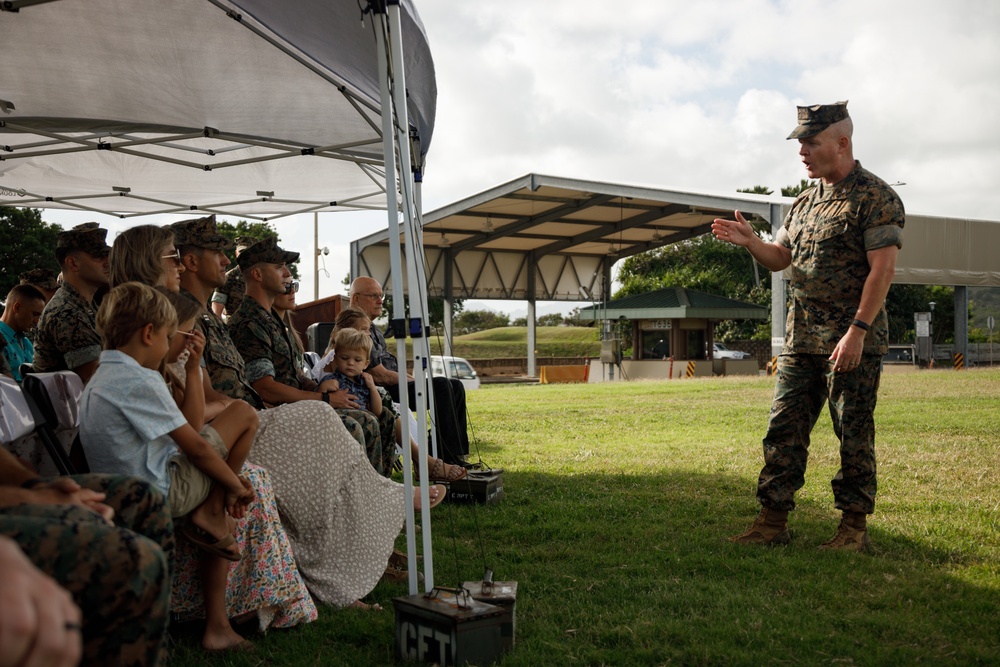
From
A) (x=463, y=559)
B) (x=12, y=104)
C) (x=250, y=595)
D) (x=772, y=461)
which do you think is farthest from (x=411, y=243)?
(x=12, y=104)

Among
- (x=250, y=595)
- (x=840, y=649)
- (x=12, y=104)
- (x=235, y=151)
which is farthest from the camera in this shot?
(x=235, y=151)

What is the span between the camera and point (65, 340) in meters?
4.20

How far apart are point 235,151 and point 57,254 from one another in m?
4.22

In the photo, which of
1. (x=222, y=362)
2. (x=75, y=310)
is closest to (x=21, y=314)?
(x=75, y=310)

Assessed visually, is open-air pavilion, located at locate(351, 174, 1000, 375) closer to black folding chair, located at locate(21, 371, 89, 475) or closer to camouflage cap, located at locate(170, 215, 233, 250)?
camouflage cap, located at locate(170, 215, 233, 250)

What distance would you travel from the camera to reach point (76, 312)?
4.32 meters

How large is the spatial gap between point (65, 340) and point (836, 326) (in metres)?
3.90

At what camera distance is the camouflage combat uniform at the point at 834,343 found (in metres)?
4.66

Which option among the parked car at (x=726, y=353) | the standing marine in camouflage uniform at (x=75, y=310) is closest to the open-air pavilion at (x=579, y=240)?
the parked car at (x=726, y=353)

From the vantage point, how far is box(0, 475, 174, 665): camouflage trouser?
1.74m

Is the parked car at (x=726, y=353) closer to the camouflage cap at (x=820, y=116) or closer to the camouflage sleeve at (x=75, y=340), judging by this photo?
the camouflage cap at (x=820, y=116)

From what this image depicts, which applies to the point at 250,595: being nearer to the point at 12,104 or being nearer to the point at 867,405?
the point at 867,405

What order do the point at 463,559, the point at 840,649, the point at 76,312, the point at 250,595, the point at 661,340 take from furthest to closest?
the point at 661,340, the point at 463,559, the point at 76,312, the point at 250,595, the point at 840,649

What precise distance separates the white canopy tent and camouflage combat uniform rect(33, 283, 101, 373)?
155cm
